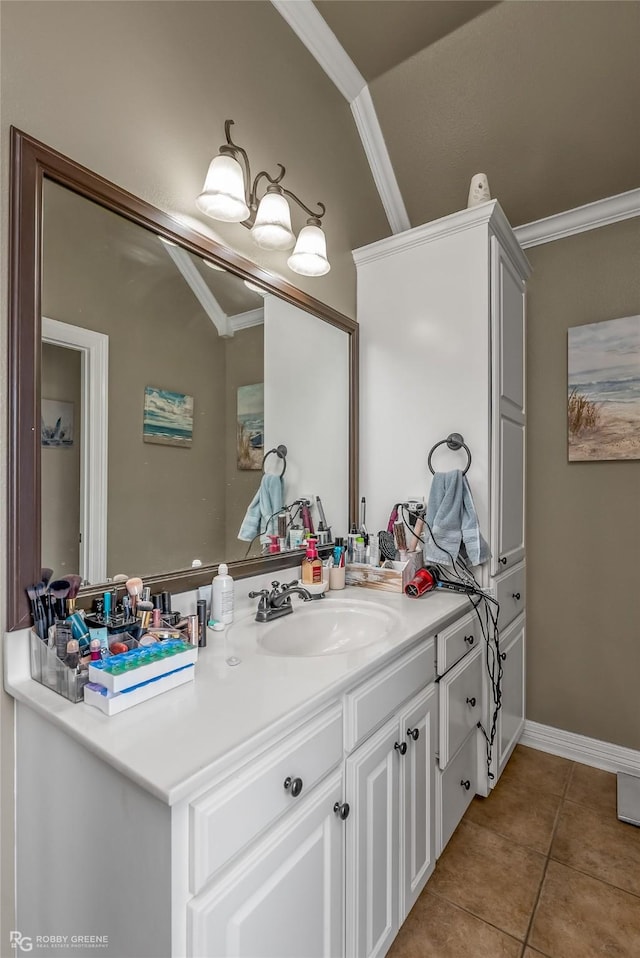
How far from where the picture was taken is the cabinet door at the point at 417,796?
1268mm

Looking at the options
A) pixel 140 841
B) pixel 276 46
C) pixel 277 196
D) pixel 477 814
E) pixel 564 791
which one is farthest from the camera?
pixel 564 791

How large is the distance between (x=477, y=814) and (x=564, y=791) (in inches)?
16.9

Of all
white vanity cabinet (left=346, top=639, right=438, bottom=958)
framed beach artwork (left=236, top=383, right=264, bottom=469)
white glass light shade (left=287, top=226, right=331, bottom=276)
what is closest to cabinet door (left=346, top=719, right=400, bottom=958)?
white vanity cabinet (left=346, top=639, right=438, bottom=958)

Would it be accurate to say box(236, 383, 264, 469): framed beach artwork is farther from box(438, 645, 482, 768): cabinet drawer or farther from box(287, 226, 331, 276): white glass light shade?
box(438, 645, 482, 768): cabinet drawer

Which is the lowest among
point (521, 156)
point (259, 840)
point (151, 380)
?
point (259, 840)

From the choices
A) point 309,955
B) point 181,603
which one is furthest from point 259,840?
point 181,603

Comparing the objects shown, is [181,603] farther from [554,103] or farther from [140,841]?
[554,103]

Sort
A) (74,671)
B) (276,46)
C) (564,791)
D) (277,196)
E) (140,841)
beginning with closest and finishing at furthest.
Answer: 1. (140,841)
2. (74,671)
3. (277,196)
4. (276,46)
5. (564,791)

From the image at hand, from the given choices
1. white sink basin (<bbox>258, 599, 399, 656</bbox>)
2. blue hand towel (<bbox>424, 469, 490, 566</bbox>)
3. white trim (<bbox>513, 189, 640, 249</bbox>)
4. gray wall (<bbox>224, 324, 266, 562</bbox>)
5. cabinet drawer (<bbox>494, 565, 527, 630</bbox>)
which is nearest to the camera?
white sink basin (<bbox>258, 599, 399, 656</bbox>)

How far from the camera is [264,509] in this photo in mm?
1655

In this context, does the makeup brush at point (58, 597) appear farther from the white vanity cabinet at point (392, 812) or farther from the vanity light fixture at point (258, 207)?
the vanity light fixture at point (258, 207)

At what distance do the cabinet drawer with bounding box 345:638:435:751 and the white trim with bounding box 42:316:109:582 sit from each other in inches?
26.1

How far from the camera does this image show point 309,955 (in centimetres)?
93

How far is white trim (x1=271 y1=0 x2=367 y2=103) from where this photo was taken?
1.62 m
